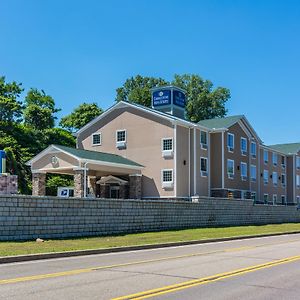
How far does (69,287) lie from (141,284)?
145cm

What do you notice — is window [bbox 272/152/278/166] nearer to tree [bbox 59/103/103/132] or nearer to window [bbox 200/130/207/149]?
window [bbox 200/130/207/149]

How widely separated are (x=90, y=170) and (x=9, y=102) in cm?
2025

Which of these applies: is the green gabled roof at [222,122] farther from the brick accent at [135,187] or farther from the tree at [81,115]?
the tree at [81,115]

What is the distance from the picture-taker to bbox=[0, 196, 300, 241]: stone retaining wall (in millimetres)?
22094

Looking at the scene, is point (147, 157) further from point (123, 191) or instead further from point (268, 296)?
point (268, 296)

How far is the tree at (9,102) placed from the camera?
59312mm

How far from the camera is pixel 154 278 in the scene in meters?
11.3

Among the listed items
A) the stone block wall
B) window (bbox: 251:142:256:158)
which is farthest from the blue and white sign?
the stone block wall

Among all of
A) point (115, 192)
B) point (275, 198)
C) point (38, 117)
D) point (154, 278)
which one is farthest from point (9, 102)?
point (154, 278)

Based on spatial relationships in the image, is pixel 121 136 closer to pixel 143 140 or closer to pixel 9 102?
pixel 143 140

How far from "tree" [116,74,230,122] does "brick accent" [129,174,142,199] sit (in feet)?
127

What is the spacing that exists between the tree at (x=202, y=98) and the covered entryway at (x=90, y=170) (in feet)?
126

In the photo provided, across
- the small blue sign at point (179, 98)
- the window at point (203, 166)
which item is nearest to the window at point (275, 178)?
the window at point (203, 166)

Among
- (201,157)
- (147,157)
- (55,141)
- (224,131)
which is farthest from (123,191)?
(55,141)
